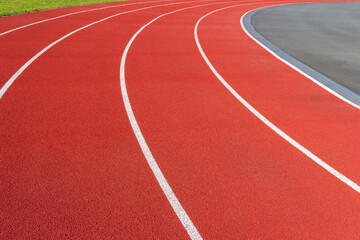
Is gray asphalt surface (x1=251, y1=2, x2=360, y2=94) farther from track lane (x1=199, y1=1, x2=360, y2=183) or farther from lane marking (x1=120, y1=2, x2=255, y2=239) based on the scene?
lane marking (x1=120, y1=2, x2=255, y2=239)

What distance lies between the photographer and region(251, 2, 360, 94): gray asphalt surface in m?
8.27

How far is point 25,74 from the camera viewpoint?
664cm

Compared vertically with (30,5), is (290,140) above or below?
below

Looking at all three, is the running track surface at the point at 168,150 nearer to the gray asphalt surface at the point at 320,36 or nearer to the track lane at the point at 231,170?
the track lane at the point at 231,170

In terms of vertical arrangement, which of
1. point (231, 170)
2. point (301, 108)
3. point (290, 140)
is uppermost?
point (231, 170)

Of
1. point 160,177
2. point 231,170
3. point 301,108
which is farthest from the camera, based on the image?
point 301,108

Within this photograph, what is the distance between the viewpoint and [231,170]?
412 centimetres

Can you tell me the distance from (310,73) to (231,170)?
4763 millimetres

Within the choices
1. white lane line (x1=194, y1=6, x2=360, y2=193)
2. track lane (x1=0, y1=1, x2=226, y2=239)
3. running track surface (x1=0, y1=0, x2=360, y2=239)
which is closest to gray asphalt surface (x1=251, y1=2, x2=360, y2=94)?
running track surface (x1=0, y1=0, x2=360, y2=239)

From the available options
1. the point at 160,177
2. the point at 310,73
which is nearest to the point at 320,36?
the point at 310,73

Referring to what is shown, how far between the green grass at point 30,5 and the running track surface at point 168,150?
5.72 m

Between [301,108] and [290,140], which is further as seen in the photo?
[301,108]

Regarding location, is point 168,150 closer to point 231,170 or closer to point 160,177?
point 160,177

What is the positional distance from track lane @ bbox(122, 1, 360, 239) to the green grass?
9.08 m
